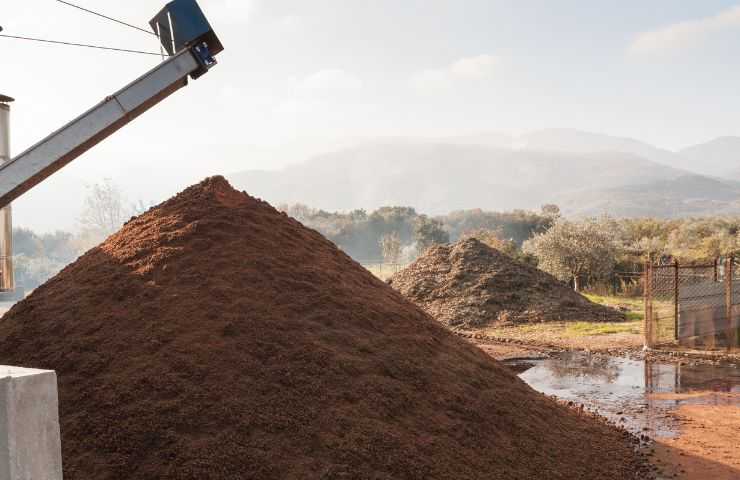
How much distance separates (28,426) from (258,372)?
192 centimetres

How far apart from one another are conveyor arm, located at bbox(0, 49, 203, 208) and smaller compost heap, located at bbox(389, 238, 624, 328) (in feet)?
32.6

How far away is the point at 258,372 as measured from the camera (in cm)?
440

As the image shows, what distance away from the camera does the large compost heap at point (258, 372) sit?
394cm

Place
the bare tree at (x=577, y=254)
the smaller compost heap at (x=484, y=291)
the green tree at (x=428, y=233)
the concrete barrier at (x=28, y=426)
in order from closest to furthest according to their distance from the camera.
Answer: the concrete barrier at (x=28, y=426)
the smaller compost heap at (x=484, y=291)
the bare tree at (x=577, y=254)
the green tree at (x=428, y=233)

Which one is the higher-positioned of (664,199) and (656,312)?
(664,199)

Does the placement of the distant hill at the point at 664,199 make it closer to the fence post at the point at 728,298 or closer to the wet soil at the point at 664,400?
the fence post at the point at 728,298

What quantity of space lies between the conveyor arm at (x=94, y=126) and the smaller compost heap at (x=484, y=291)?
994 cm

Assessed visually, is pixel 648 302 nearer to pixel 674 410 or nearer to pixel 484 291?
pixel 674 410

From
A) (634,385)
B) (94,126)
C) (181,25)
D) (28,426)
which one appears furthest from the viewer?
(634,385)

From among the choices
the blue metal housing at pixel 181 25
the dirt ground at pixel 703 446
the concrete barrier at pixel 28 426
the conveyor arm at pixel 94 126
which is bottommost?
the dirt ground at pixel 703 446

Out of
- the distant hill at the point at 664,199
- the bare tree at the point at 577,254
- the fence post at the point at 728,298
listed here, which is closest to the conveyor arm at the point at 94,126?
the fence post at the point at 728,298

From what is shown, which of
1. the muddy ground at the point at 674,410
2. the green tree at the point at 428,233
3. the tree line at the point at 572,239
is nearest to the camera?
the muddy ground at the point at 674,410

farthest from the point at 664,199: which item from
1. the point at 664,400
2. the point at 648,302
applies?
the point at 664,400

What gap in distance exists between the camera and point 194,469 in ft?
12.0
